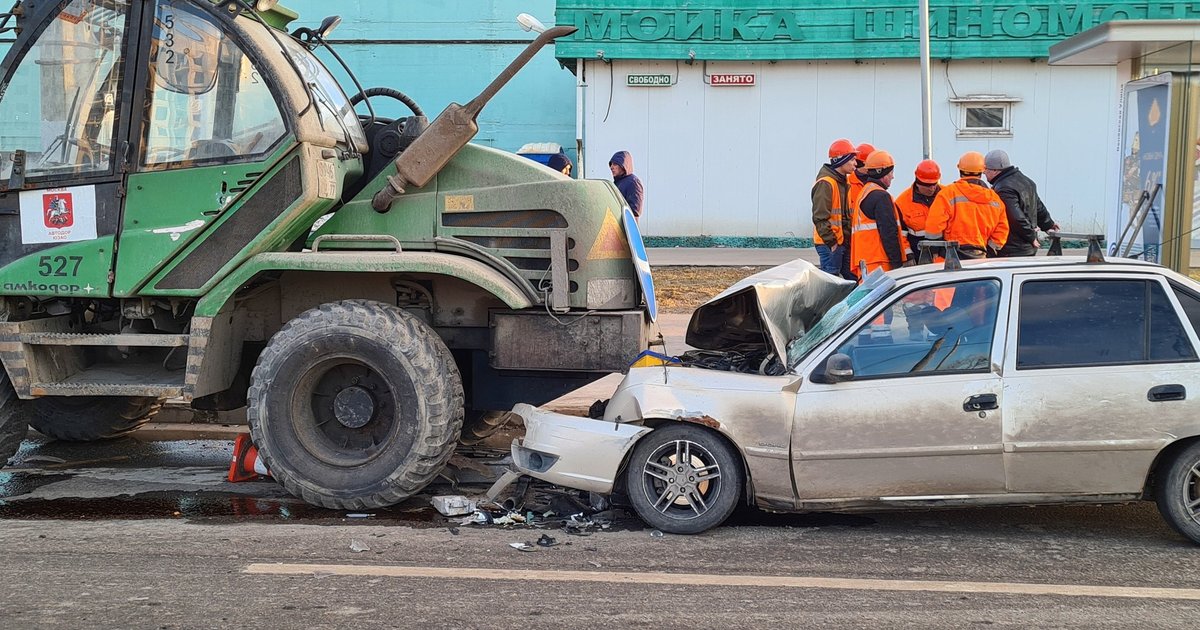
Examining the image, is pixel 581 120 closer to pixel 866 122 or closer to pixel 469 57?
pixel 469 57

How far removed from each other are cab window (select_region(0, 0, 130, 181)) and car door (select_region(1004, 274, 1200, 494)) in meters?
5.09

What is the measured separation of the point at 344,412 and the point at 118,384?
1.39 metres

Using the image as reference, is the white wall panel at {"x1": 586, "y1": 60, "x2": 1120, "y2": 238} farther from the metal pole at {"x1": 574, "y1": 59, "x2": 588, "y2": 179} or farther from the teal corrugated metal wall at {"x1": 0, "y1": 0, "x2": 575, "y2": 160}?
the teal corrugated metal wall at {"x1": 0, "y1": 0, "x2": 575, "y2": 160}

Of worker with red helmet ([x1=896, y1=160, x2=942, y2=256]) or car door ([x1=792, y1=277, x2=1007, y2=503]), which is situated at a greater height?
worker with red helmet ([x1=896, y1=160, x2=942, y2=256])

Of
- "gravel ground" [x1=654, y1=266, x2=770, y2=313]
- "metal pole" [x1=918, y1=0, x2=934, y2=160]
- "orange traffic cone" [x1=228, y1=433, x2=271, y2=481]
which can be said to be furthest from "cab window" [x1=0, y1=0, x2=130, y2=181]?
"gravel ground" [x1=654, y1=266, x2=770, y2=313]

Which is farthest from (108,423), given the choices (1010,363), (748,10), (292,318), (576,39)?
(748,10)

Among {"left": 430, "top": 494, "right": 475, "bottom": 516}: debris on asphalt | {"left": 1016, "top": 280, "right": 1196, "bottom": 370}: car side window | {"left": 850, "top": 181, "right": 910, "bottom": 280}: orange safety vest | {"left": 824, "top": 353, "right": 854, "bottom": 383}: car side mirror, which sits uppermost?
{"left": 850, "top": 181, "right": 910, "bottom": 280}: orange safety vest

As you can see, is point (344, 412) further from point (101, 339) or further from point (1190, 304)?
point (1190, 304)

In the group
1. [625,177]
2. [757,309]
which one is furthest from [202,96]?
[625,177]

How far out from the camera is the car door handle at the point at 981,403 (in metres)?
5.24

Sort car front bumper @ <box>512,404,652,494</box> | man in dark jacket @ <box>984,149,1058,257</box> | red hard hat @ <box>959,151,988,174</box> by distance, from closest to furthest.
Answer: car front bumper @ <box>512,404,652,494</box> < red hard hat @ <box>959,151,988,174</box> < man in dark jacket @ <box>984,149,1058,257</box>

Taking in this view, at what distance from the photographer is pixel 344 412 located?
6113 millimetres

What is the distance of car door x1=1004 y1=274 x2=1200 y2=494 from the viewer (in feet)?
17.0

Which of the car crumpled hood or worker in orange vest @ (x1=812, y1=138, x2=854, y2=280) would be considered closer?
the car crumpled hood
